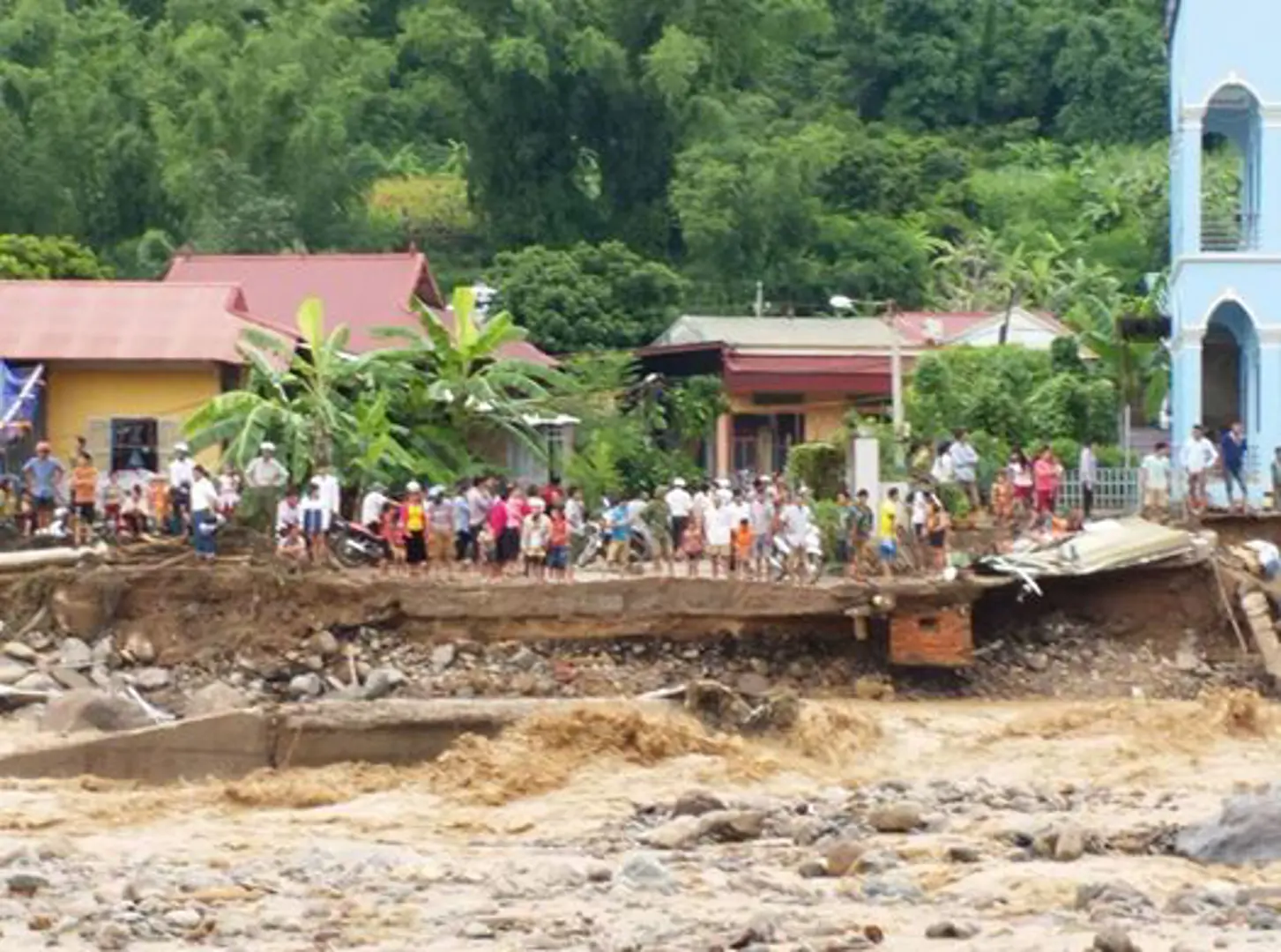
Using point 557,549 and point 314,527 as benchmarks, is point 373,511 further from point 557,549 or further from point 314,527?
point 557,549

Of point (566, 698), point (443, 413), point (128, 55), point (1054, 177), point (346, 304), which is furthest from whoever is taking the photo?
point (1054, 177)

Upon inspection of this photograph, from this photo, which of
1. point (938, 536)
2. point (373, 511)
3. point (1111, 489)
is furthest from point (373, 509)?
point (1111, 489)

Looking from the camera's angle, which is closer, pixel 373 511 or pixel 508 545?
pixel 508 545

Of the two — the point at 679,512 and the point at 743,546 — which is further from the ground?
the point at 679,512

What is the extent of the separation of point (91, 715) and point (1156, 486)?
42.9 ft

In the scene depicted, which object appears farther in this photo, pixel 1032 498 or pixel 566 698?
pixel 1032 498

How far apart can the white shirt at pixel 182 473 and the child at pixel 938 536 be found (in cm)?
757

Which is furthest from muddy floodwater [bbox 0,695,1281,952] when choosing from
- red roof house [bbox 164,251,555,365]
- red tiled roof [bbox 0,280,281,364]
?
red roof house [bbox 164,251,555,365]

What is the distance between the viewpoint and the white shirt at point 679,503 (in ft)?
114

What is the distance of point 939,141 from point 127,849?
51058mm

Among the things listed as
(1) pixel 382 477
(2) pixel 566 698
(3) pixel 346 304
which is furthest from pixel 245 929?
(3) pixel 346 304

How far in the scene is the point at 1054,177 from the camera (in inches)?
2800

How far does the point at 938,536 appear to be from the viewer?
32969 mm

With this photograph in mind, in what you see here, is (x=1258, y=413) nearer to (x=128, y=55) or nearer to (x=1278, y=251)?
(x=1278, y=251)
